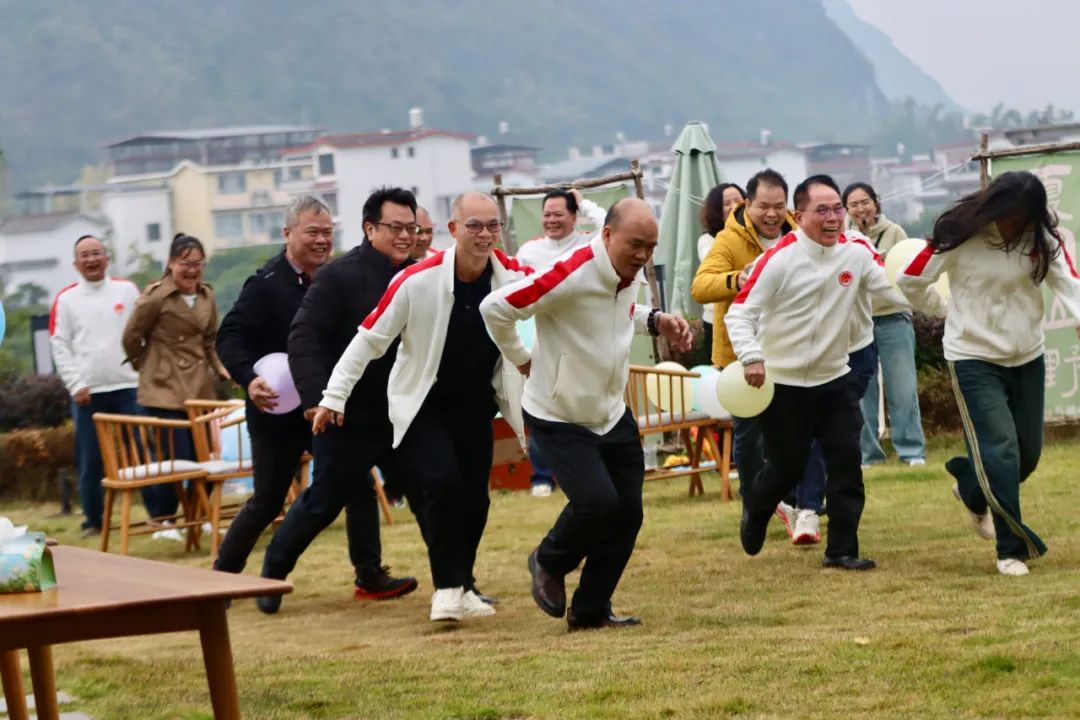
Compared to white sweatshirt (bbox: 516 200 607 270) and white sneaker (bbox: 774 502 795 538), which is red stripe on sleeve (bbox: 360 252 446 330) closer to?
white sneaker (bbox: 774 502 795 538)

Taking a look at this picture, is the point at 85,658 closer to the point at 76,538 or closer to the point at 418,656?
the point at 418,656

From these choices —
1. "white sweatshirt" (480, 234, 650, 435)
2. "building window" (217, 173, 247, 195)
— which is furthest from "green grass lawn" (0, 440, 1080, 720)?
"building window" (217, 173, 247, 195)

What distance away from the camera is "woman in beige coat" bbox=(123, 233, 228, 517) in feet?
38.0

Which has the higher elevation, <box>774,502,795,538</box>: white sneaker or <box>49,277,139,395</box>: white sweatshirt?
<box>49,277,139,395</box>: white sweatshirt

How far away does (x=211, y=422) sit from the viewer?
11.7 m

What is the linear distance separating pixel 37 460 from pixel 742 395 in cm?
1017

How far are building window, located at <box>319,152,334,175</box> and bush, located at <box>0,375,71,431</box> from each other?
12008 cm

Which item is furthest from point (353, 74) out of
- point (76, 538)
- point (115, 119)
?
point (76, 538)

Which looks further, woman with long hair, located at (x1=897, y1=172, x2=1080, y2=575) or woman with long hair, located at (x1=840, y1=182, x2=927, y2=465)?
woman with long hair, located at (x1=840, y1=182, x2=927, y2=465)

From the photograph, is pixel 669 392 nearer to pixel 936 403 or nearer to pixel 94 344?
pixel 936 403

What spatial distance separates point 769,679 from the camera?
5570 mm

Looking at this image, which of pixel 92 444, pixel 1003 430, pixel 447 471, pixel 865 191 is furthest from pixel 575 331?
pixel 92 444

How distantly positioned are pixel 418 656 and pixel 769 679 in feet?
5.53

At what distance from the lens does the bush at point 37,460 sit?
1677 cm
